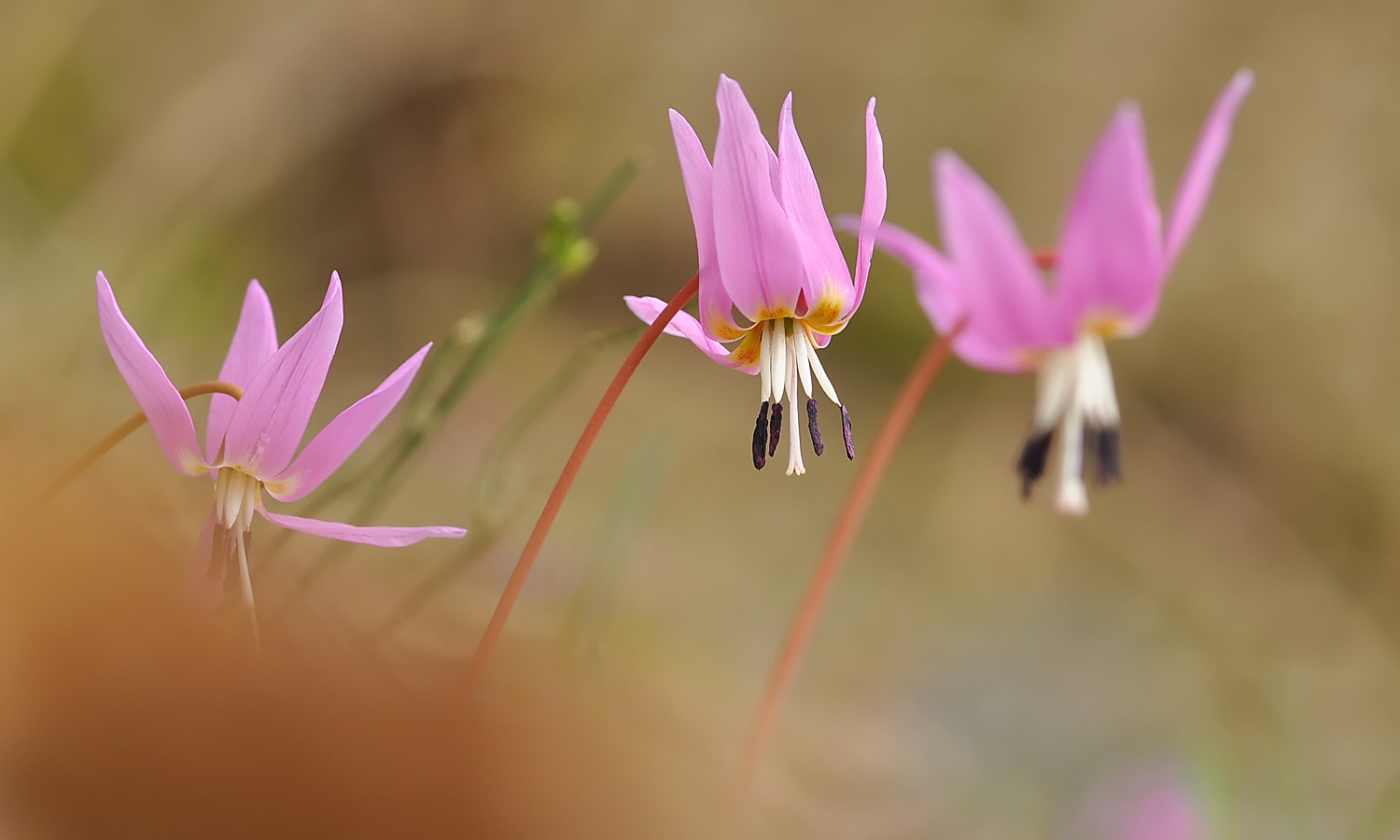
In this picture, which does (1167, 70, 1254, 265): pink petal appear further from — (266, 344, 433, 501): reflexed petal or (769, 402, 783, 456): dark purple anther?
(266, 344, 433, 501): reflexed petal

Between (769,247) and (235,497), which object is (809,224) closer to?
(769,247)

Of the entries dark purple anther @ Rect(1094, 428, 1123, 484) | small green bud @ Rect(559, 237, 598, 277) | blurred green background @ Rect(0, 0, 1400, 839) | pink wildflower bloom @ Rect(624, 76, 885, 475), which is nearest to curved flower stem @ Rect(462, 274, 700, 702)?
pink wildflower bloom @ Rect(624, 76, 885, 475)

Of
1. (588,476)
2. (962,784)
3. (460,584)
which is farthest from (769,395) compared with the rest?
(588,476)

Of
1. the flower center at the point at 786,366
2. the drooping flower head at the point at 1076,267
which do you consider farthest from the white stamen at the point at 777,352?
the drooping flower head at the point at 1076,267

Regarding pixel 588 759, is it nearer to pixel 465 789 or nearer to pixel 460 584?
pixel 465 789

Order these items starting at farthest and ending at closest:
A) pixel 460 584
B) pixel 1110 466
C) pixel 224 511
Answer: pixel 460 584
pixel 1110 466
pixel 224 511

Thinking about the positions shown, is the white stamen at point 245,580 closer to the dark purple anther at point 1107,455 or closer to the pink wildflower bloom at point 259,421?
the pink wildflower bloom at point 259,421
